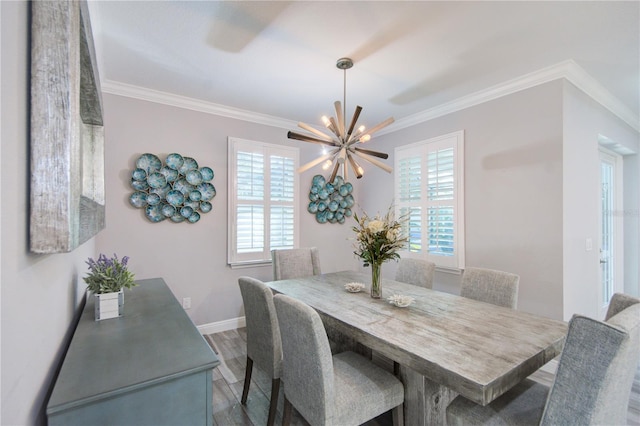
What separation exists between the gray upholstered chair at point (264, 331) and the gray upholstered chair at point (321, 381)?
167 millimetres

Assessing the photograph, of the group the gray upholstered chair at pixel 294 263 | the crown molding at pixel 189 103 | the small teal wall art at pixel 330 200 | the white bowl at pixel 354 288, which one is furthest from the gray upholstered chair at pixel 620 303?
the crown molding at pixel 189 103

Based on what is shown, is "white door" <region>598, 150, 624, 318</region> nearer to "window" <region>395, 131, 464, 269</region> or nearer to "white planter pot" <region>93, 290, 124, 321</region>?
"window" <region>395, 131, 464, 269</region>

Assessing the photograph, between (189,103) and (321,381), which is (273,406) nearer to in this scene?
(321,381)

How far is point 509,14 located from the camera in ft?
6.22

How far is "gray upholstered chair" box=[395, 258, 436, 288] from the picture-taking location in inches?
106

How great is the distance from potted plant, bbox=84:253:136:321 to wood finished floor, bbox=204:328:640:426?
1.08m

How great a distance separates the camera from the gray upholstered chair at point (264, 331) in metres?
1.77

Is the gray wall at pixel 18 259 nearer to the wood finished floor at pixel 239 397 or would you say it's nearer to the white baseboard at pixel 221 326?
the wood finished floor at pixel 239 397

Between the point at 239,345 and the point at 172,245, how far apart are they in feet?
4.28

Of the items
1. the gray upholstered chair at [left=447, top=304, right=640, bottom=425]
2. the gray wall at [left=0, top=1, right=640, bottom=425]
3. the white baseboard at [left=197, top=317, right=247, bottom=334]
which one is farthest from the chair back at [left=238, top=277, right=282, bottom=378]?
the white baseboard at [left=197, top=317, right=247, bottom=334]

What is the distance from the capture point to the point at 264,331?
1854 millimetres

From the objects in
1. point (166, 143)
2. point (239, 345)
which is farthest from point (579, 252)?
point (166, 143)

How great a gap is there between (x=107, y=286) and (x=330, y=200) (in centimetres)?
318

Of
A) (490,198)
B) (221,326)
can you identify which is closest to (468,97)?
(490,198)
